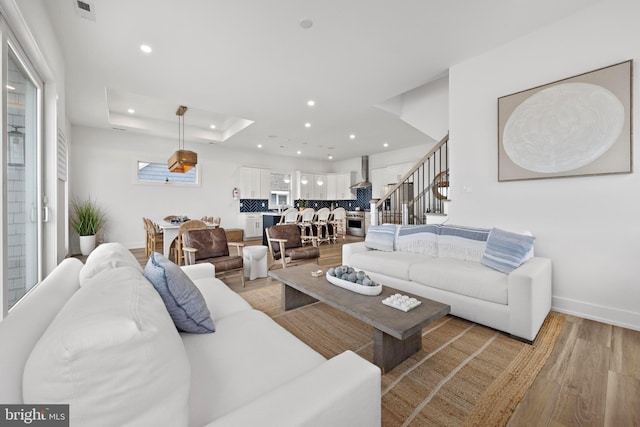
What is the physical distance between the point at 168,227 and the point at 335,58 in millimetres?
3744

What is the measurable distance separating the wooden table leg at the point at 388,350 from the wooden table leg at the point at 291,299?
3.94ft

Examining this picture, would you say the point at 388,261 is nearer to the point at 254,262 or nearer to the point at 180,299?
the point at 254,262

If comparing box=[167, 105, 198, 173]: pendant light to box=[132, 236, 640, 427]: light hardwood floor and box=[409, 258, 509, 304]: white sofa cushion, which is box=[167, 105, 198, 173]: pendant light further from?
box=[132, 236, 640, 427]: light hardwood floor

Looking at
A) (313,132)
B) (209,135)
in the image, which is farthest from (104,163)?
(313,132)

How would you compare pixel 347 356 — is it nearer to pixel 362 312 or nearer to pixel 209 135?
pixel 362 312

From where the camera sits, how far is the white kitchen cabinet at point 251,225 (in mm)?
8320

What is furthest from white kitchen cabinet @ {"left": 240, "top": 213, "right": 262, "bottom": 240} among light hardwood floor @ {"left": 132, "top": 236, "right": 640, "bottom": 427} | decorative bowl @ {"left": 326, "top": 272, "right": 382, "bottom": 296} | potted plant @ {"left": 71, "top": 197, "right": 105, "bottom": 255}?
light hardwood floor @ {"left": 132, "top": 236, "right": 640, "bottom": 427}

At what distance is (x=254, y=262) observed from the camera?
393cm

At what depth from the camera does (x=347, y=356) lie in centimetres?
104

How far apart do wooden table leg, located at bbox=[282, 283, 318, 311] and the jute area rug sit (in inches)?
3.1

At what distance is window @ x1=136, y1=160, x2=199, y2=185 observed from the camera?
675cm

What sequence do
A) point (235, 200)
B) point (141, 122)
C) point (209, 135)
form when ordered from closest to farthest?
1. point (141, 122)
2. point (209, 135)
3. point (235, 200)

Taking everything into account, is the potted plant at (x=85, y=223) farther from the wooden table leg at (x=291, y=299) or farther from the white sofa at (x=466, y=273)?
the white sofa at (x=466, y=273)

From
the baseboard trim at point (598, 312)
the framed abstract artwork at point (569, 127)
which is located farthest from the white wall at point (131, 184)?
the baseboard trim at point (598, 312)
